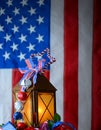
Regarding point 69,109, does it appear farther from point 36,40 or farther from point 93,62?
point 36,40

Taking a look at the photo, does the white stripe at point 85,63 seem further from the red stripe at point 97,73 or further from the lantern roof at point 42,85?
the lantern roof at point 42,85

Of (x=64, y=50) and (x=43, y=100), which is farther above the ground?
(x=64, y=50)

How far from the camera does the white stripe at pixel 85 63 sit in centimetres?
166

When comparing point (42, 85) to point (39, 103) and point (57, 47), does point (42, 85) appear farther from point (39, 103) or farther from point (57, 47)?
point (57, 47)

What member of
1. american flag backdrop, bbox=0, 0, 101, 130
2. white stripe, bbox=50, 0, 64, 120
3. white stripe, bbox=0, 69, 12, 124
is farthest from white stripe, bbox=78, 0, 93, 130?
white stripe, bbox=0, 69, 12, 124

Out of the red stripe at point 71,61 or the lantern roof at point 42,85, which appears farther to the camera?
the red stripe at point 71,61

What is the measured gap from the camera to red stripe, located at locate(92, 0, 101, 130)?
5.39 ft

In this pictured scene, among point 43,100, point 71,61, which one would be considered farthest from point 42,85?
point 71,61

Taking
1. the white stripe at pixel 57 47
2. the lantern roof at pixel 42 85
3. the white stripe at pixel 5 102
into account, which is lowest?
the white stripe at pixel 5 102

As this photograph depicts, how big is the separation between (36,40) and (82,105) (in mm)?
453

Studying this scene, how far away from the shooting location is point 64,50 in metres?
1.68

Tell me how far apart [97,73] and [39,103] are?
1.73 feet

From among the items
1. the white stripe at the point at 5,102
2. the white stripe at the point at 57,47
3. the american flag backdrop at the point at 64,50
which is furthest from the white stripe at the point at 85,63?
the white stripe at the point at 5,102

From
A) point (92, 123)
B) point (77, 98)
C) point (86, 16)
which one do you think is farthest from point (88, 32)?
point (92, 123)
